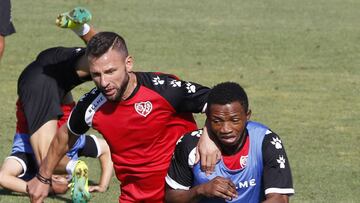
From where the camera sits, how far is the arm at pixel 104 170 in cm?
1087

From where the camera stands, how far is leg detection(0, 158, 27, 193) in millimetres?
10812

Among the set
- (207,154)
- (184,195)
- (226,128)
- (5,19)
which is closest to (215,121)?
(226,128)

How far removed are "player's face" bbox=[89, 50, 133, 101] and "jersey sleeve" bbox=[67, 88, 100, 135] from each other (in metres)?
0.30

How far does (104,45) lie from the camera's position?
299 inches

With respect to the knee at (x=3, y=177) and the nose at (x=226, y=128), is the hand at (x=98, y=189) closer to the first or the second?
the knee at (x=3, y=177)

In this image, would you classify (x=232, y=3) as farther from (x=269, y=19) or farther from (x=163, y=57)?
(x=163, y=57)

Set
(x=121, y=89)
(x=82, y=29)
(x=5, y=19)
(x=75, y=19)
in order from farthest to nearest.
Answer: (x=5, y=19), (x=82, y=29), (x=75, y=19), (x=121, y=89)

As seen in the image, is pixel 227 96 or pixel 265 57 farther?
pixel 265 57

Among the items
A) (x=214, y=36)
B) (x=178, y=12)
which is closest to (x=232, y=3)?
(x=178, y=12)

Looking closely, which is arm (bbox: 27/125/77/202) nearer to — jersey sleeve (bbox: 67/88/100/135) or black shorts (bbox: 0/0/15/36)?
jersey sleeve (bbox: 67/88/100/135)

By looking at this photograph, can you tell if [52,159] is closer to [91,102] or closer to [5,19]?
[91,102]

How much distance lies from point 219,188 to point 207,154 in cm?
27

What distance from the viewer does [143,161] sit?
8062 mm

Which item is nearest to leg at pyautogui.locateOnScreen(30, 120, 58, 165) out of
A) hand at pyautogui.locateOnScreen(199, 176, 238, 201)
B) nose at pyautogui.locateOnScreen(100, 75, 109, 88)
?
nose at pyautogui.locateOnScreen(100, 75, 109, 88)
